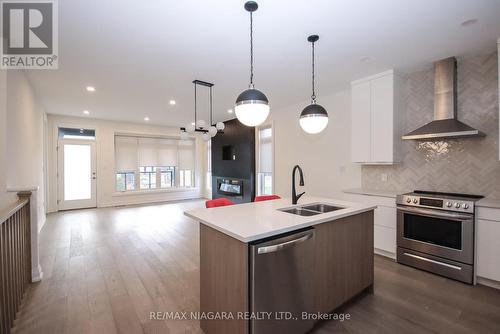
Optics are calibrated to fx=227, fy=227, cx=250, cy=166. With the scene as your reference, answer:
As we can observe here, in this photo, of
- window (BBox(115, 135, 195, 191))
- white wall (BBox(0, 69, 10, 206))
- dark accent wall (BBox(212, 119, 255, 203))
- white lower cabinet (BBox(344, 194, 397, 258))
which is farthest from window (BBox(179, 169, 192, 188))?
white lower cabinet (BBox(344, 194, 397, 258))

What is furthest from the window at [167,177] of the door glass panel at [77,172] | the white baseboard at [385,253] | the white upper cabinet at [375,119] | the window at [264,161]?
the white baseboard at [385,253]

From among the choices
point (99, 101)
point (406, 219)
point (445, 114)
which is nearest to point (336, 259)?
point (406, 219)

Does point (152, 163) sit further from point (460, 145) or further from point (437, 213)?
point (460, 145)

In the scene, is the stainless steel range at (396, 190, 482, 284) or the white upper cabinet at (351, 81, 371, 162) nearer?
the stainless steel range at (396, 190, 482, 284)

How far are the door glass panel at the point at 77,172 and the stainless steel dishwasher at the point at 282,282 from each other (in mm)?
7352

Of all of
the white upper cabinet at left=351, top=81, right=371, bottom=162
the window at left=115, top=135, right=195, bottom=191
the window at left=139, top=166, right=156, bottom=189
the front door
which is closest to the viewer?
the white upper cabinet at left=351, top=81, right=371, bottom=162

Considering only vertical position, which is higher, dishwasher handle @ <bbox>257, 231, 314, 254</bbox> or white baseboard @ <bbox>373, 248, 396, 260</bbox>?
dishwasher handle @ <bbox>257, 231, 314, 254</bbox>

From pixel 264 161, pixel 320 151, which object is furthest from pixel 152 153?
pixel 320 151

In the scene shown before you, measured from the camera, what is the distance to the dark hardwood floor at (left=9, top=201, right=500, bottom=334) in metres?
1.93

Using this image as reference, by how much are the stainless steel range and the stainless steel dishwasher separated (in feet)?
6.60

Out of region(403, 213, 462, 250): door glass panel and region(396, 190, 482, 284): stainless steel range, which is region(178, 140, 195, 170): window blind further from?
region(403, 213, 462, 250): door glass panel

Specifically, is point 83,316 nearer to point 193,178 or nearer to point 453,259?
point 453,259

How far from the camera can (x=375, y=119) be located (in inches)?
A: 140

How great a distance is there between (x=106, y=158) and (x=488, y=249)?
336 inches
